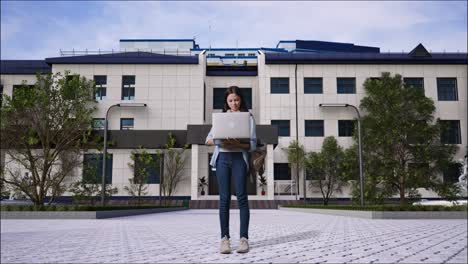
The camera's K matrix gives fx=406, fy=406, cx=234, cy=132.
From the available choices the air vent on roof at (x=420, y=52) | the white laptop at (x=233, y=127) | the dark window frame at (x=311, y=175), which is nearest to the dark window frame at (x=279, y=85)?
the dark window frame at (x=311, y=175)

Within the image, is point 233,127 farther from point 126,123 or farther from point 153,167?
point 126,123

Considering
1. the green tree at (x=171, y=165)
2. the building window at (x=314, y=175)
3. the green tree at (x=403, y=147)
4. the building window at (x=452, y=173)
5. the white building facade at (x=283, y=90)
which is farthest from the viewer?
the white building facade at (x=283, y=90)

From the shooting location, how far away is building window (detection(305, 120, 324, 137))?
39.5 meters

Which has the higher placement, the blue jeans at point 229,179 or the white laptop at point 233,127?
the white laptop at point 233,127

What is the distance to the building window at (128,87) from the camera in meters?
40.2

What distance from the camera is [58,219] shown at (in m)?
15.8

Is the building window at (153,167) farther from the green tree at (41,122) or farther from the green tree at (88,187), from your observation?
the green tree at (41,122)

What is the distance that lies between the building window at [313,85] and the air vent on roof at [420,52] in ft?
32.2

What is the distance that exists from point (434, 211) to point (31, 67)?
4207cm

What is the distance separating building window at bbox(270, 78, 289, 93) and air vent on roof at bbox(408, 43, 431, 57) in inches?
513

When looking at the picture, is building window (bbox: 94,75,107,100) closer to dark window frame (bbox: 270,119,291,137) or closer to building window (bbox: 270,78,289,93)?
building window (bbox: 270,78,289,93)

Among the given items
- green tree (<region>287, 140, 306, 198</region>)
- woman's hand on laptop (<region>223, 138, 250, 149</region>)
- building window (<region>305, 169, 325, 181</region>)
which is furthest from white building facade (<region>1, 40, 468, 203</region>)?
woman's hand on laptop (<region>223, 138, 250, 149</region>)

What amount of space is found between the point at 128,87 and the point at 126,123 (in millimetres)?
3619

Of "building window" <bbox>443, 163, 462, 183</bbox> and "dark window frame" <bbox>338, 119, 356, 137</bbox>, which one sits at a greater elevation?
"dark window frame" <bbox>338, 119, 356, 137</bbox>
